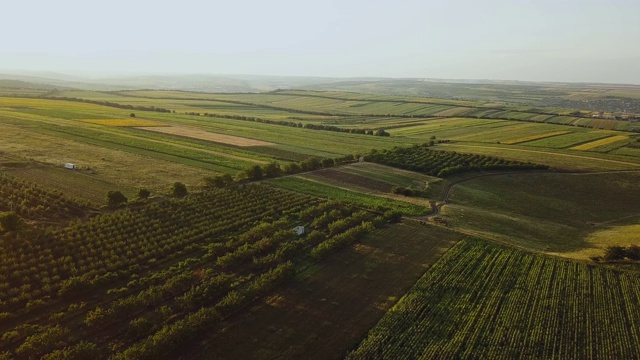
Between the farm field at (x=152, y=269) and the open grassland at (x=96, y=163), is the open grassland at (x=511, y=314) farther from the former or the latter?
the open grassland at (x=96, y=163)

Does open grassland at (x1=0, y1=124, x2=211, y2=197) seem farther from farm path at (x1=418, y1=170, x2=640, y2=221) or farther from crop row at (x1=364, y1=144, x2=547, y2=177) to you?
crop row at (x1=364, y1=144, x2=547, y2=177)

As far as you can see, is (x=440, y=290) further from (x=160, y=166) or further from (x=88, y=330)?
(x=160, y=166)

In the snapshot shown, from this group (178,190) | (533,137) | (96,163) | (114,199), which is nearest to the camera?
(114,199)

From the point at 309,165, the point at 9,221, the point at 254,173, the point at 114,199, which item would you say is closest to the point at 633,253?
the point at 309,165

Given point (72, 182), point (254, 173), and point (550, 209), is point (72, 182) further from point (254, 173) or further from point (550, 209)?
point (550, 209)

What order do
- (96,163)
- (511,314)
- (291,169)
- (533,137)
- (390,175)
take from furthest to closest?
1. (533,137)
2. (390,175)
3. (291,169)
4. (96,163)
5. (511,314)

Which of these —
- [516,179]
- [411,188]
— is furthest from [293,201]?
[516,179]
